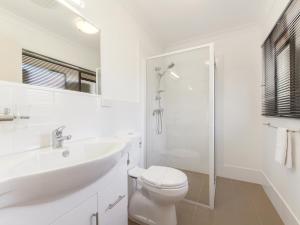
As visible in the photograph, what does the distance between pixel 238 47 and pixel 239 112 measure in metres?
1.02

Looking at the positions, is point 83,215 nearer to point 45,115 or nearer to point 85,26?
point 45,115

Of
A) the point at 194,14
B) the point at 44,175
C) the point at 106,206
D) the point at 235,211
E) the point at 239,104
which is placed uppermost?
the point at 194,14

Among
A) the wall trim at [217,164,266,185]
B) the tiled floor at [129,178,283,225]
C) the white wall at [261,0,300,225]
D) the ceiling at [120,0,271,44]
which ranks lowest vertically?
the tiled floor at [129,178,283,225]

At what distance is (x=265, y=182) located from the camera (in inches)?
84.4

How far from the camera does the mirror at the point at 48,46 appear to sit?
3.09 ft

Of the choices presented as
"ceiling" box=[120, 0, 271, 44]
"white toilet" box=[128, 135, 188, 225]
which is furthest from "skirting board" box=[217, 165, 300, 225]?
"ceiling" box=[120, 0, 271, 44]

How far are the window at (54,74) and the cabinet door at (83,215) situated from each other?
808 mm

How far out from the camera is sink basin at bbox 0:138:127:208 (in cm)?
50

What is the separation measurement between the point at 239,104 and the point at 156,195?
6.40 feet

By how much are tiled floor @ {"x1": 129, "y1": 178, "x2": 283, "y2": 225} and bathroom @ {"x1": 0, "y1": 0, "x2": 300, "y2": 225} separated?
0.02m

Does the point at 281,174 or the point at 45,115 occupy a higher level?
the point at 45,115

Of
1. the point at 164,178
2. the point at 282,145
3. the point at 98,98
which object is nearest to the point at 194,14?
the point at 98,98

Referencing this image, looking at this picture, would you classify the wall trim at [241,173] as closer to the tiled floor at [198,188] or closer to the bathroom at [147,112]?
the bathroom at [147,112]

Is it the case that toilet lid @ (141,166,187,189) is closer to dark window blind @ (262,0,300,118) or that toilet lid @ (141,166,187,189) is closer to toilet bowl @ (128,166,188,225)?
toilet bowl @ (128,166,188,225)
